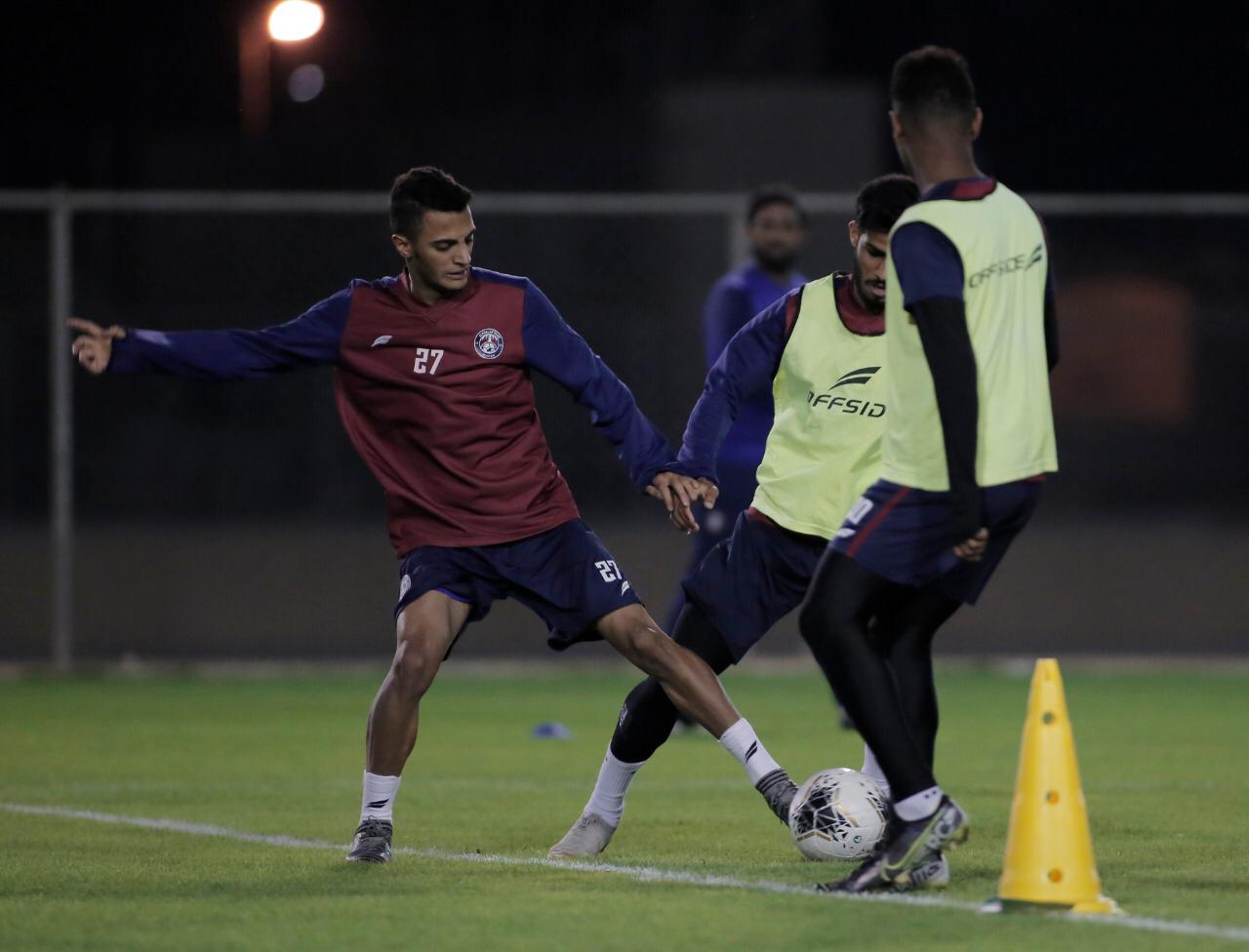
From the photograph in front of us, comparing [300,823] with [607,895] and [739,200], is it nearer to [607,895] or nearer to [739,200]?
[607,895]

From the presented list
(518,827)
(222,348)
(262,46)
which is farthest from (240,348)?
(262,46)

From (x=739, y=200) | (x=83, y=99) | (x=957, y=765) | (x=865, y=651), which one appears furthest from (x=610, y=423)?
(x=83, y=99)

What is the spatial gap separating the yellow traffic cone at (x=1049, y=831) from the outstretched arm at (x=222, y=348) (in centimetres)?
249

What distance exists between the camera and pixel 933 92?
569cm

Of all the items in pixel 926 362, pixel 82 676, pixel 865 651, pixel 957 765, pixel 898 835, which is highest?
pixel 926 362

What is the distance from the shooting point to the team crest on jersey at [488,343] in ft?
22.2

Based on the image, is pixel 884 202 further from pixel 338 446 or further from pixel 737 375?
pixel 338 446

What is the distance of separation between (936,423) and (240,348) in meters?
2.21

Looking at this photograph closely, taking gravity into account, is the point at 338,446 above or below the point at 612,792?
below

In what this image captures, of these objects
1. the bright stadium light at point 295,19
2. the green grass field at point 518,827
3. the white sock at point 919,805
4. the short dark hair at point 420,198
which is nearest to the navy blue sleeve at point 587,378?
the short dark hair at point 420,198

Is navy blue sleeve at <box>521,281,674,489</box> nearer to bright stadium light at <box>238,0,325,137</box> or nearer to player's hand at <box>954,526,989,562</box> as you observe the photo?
player's hand at <box>954,526,989,562</box>

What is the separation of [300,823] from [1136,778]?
3.33 metres

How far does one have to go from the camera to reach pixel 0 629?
562 inches

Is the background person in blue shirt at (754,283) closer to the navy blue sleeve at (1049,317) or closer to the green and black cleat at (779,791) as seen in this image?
the green and black cleat at (779,791)
